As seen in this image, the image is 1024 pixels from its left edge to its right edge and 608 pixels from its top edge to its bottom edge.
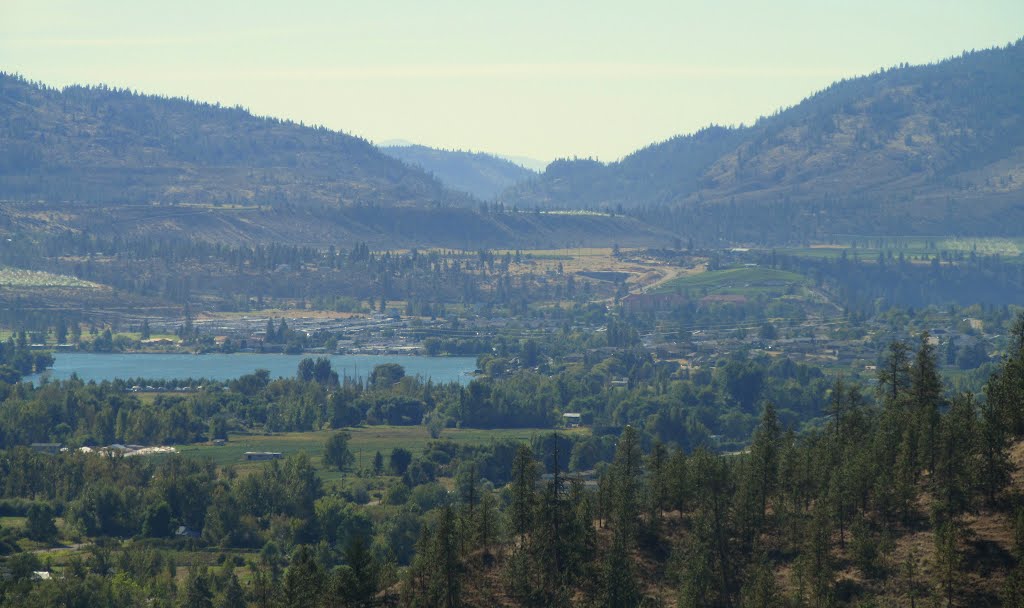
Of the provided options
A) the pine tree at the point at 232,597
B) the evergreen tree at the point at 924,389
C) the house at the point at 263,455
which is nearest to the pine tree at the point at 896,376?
the evergreen tree at the point at 924,389

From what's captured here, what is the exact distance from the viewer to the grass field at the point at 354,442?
420ft

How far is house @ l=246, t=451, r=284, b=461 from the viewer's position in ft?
419

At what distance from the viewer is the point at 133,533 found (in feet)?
329

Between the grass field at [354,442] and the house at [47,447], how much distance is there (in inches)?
386

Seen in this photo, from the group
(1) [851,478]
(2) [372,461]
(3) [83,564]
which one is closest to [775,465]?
(1) [851,478]

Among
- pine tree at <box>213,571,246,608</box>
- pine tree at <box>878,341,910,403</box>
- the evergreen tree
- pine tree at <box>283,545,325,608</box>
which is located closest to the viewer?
pine tree at <box>283,545,325,608</box>

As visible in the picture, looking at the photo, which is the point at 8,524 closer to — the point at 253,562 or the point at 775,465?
the point at 253,562

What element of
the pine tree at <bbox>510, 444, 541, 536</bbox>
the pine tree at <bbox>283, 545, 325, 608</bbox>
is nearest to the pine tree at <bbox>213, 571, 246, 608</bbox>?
the pine tree at <bbox>283, 545, 325, 608</bbox>

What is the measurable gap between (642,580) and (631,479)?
319 inches

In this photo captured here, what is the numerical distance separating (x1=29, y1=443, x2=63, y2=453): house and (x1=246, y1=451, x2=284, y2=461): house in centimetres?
1554

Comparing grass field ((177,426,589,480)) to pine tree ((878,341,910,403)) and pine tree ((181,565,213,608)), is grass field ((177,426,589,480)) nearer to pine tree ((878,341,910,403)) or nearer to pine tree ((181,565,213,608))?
pine tree ((181,565,213,608))

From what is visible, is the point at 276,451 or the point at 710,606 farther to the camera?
the point at 276,451

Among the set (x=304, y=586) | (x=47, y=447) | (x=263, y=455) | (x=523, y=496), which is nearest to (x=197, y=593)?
(x=304, y=586)

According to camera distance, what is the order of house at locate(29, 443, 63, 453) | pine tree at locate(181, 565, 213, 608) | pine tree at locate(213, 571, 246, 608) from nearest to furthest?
pine tree at locate(213, 571, 246, 608) → pine tree at locate(181, 565, 213, 608) → house at locate(29, 443, 63, 453)
